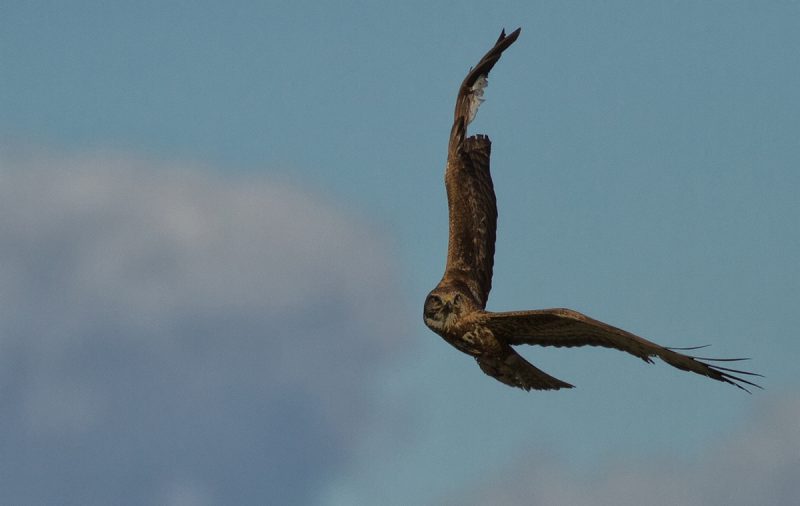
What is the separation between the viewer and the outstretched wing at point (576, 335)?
52.1 feet

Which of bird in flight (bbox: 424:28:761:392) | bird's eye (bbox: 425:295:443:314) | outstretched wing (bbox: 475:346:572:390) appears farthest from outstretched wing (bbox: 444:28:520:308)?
outstretched wing (bbox: 475:346:572:390)

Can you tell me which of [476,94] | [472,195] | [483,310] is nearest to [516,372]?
[483,310]

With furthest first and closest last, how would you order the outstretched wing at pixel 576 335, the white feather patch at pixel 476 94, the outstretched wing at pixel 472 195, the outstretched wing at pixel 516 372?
1. the white feather patch at pixel 476 94
2. the outstretched wing at pixel 472 195
3. the outstretched wing at pixel 516 372
4. the outstretched wing at pixel 576 335

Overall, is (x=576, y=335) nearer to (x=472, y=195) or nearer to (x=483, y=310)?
(x=483, y=310)

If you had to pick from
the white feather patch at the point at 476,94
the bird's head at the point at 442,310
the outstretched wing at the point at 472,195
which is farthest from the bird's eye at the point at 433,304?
the white feather patch at the point at 476,94

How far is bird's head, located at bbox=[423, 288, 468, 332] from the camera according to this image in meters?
18.0

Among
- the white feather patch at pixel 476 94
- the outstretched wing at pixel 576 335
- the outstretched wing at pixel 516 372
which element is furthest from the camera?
the white feather patch at pixel 476 94

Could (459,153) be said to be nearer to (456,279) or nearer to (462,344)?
(456,279)

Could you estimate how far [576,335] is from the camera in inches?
679

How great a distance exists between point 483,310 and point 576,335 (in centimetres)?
141

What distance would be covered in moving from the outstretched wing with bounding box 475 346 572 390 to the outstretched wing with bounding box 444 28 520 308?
101cm

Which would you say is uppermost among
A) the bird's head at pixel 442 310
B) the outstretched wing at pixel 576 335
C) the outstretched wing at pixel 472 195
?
the outstretched wing at pixel 472 195

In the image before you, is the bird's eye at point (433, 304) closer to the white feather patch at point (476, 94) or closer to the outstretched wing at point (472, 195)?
the outstretched wing at point (472, 195)

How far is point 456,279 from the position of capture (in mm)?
19031
